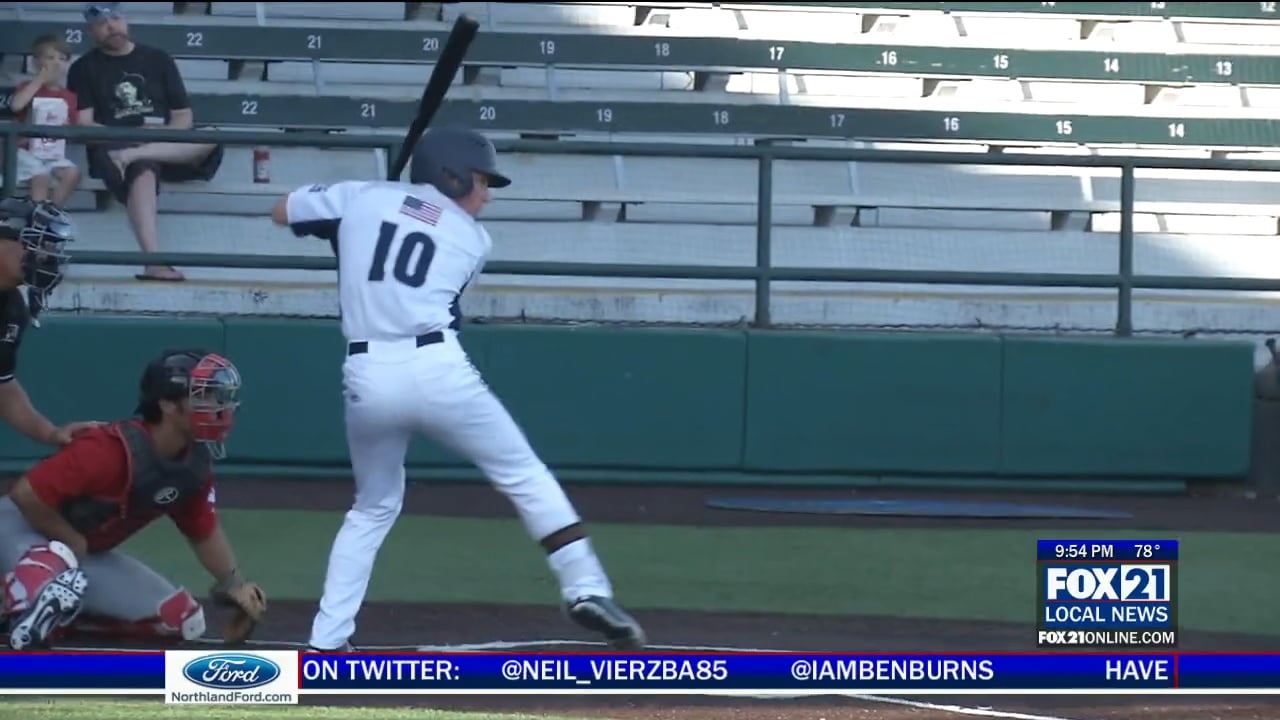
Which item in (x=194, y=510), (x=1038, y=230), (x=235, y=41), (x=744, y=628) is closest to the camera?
(x=194, y=510)

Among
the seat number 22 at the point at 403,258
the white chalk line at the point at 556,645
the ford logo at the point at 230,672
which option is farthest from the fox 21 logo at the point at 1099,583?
the ford logo at the point at 230,672

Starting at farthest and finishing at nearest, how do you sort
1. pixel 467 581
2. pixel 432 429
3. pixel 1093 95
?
pixel 1093 95 → pixel 467 581 → pixel 432 429

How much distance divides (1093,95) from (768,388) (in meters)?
5.65

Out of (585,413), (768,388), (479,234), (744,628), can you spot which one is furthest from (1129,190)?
(479,234)

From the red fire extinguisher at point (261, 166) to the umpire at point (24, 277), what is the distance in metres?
3.55

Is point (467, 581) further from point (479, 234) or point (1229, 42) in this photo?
point (1229, 42)

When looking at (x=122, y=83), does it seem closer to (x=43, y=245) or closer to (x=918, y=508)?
(x=43, y=245)

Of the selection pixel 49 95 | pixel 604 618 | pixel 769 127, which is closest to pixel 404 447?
pixel 604 618

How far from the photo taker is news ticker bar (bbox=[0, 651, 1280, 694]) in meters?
4.79

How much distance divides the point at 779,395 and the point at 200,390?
A: 461 cm

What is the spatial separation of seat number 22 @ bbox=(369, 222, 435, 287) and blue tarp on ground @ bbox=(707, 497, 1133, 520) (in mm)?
3962

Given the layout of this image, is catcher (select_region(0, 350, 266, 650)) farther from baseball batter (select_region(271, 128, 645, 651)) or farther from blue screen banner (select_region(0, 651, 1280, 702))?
blue screen banner (select_region(0, 651, 1280, 702))

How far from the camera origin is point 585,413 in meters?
9.73

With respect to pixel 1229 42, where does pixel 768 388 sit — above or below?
below
